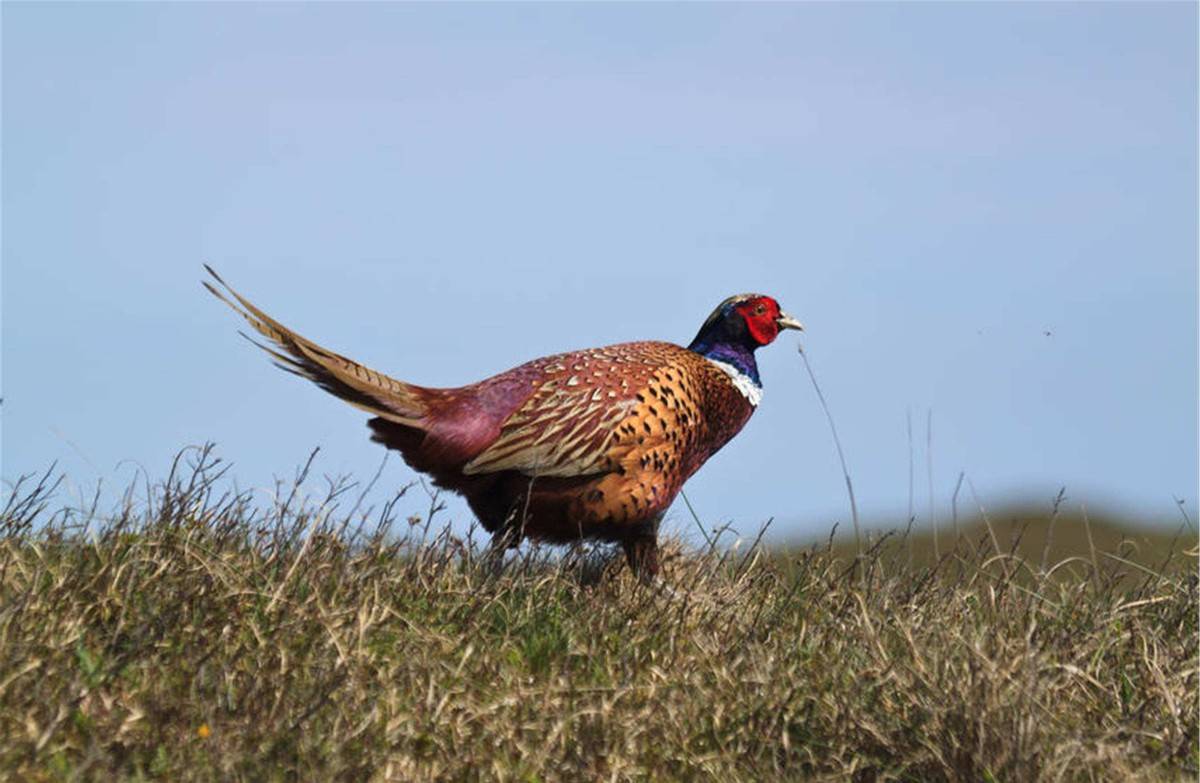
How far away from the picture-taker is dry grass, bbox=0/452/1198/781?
395cm

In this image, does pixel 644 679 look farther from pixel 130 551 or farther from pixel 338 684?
pixel 130 551

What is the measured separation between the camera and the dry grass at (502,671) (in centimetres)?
395

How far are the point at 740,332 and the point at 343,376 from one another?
1852 millimetres

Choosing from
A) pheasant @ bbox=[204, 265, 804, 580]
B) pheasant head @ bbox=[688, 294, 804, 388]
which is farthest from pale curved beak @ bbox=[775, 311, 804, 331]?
pheasant @ bbox=[204, 265, 804, 580]

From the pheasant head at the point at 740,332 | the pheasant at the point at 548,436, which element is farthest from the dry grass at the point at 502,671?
the pheasant head at the point at 740,332

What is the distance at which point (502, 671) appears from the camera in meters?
4.47

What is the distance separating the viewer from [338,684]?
4.07 meters

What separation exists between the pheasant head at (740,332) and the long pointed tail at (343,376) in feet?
4.66

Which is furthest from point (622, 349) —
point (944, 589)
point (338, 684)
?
point (338, 684)

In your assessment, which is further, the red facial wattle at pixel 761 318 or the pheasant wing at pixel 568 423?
the red facial wattle at pixel 761 318

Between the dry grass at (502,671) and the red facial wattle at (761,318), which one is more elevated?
the red facial wattle at (761,318)

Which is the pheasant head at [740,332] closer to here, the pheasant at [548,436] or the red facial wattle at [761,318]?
the red facial wattle at [761,318]

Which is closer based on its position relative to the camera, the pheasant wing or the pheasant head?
the pheasant wing

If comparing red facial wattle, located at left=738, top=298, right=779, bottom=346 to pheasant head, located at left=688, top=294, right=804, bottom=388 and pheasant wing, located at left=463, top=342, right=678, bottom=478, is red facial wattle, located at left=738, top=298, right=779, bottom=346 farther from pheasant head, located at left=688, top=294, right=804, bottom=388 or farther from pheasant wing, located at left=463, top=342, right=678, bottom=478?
pheasant wing, located at left=463, top=342, right=678, bottom=478
